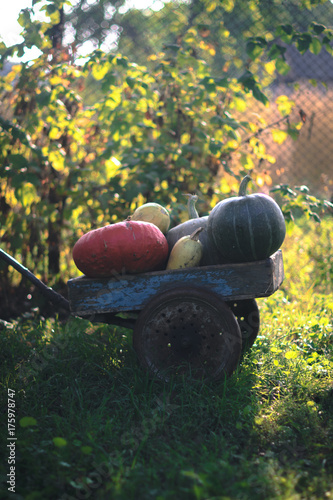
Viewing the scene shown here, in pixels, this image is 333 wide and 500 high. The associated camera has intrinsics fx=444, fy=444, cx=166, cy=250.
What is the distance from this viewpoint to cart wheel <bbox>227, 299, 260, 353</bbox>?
2.83 m

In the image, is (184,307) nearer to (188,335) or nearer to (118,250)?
(188,335)

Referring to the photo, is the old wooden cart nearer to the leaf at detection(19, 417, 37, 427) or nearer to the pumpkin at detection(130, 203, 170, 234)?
the pumpkin at detection(130, 203, 170, 234)

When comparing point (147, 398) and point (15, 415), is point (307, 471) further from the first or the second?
point (15, 415)

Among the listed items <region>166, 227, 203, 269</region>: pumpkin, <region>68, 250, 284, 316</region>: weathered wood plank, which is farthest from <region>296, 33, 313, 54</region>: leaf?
<region>68, 250, 284, 316</region>: weathered wood plank

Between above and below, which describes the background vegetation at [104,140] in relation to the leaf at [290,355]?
above

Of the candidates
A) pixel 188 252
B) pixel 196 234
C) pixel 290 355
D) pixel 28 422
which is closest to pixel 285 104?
pixel 196 234

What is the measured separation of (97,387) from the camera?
2502 millimetres

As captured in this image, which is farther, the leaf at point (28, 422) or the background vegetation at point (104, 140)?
the background vegetation at point (104, 140)

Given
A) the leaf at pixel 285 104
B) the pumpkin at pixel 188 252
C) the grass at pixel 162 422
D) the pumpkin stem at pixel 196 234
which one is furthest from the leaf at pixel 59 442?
the leaf at pixel 285 104

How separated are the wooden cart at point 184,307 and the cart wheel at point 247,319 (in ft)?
1.52

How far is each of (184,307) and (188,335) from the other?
153mm

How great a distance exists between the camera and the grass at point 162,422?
1710 millimetres

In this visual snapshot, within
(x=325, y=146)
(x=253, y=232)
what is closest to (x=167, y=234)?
(x=253, y=232)

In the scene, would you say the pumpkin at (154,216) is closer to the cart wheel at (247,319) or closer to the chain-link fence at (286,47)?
the cart wheel at (247,319)
